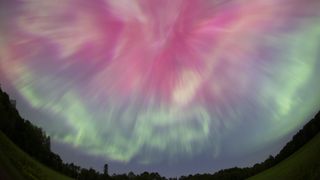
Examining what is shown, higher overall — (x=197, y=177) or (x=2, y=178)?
(x=197, y=177)

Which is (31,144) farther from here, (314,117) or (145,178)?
(314,117)

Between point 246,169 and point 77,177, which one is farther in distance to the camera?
point 246,169

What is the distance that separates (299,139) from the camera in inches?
2749

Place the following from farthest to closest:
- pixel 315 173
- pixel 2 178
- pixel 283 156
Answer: pixel 283 156 < pixel 315 173 < pixel 2 178

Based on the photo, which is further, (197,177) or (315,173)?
(197,177)

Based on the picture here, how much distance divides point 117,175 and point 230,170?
23192 mm

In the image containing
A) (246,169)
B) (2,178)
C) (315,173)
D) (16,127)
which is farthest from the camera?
(246,169)

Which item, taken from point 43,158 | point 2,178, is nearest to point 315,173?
point 2,178

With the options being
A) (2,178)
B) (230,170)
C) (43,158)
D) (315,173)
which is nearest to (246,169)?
(230,170)

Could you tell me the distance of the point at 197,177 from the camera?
8769cm

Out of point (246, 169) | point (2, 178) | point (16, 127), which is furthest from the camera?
point (246, 169)

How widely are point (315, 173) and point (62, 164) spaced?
161 ft

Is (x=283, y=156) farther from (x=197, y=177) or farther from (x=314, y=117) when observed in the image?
(x=197, y=177)

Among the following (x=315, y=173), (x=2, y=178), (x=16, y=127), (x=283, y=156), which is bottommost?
(x=2, y=178)
